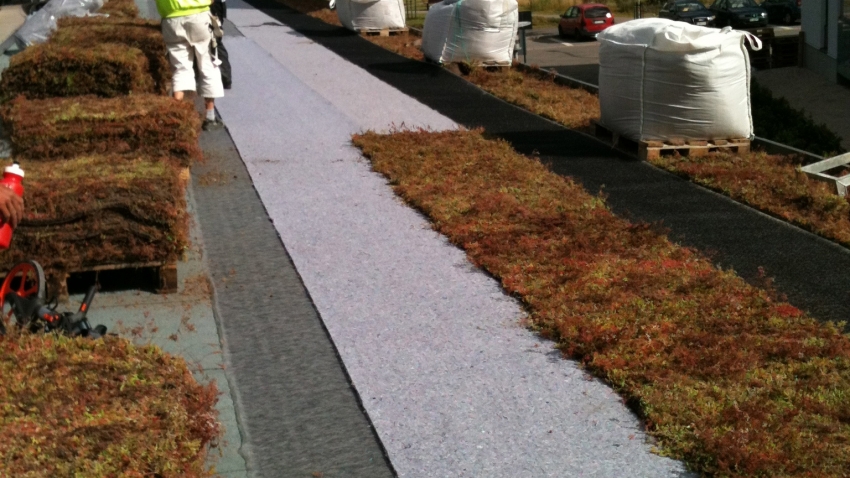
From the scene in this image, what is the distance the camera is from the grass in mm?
5406

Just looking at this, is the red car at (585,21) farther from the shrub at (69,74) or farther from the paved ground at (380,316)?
the shrub at (69,74)

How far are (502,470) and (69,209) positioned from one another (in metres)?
3.73

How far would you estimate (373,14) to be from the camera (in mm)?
25000

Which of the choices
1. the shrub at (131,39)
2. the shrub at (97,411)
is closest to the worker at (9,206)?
the shrub at (97,411)

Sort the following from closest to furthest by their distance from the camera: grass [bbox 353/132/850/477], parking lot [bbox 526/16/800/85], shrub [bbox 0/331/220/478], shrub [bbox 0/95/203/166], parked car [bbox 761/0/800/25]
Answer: shrub [bbox 0/331/220/478], grass [bbox 353/132/850/477], shrub [bbox 0/95/203/166], parking lot [bbox 526/16/800/85], parked car [bbox 761/0/800/25]

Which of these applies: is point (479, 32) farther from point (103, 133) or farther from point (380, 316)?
point (380, 316)

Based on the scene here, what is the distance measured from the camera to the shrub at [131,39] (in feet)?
39.8

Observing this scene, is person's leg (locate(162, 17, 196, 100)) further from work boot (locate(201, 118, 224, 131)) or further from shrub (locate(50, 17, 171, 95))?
work boot (locate(201, 118, 224, 131))

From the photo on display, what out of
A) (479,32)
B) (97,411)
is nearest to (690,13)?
(479,32)

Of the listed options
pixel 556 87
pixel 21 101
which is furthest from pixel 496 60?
pixel 21 101

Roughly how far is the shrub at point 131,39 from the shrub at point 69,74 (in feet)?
3.10

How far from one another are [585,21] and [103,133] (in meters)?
31.4

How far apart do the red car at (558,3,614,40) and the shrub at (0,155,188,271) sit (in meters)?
32.4

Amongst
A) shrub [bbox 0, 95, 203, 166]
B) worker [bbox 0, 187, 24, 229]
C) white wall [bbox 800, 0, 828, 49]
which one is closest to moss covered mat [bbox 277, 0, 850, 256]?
white wall [bbox 800, 0, 828, 49]
